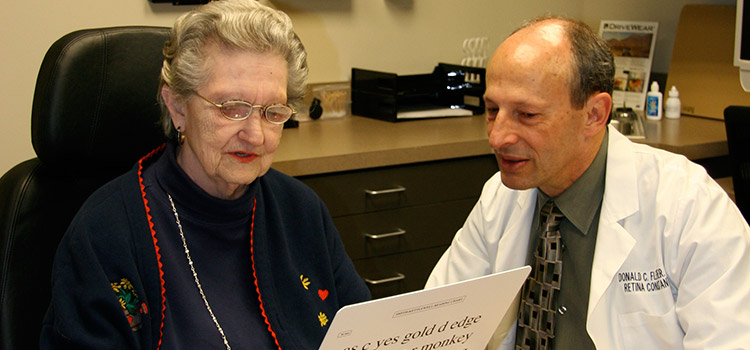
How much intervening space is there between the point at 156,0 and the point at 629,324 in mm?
1938

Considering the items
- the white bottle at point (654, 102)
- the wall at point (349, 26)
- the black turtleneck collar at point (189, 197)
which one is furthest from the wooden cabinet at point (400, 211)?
the black turtleneck collar at point (189, 197)

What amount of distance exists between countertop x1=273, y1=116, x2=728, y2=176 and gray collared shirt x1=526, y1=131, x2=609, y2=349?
97 cm

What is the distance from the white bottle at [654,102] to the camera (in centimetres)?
312

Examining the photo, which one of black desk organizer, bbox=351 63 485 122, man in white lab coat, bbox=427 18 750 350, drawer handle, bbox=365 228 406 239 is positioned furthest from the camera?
black desk organizer, bbox=351 63 485 122

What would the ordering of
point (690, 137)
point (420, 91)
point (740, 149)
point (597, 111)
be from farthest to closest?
point (420, 91) → point (690, 137) → point (740, 149) → point (597, 111)

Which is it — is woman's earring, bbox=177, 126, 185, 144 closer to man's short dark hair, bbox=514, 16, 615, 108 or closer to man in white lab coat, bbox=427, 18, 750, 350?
man in white lab coat, bbox=427, 18, 750, 350

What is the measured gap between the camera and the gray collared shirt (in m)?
1.47

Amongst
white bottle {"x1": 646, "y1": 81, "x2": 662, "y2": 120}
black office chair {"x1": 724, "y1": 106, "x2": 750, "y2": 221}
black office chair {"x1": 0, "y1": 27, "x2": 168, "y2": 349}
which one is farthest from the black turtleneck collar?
white bottle {"x1": 646, "y1": 81, "x2": 662, "y2": 120}

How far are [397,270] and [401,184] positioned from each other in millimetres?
282

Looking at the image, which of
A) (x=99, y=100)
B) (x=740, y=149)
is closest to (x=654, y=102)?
(x=740, y=149)

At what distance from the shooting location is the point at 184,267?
53.9 inches

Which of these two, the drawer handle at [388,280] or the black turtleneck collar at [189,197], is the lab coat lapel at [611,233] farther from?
the drawer handle at [388,280]

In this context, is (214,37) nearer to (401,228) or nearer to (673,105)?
(401,228)

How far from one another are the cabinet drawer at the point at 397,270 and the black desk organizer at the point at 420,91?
0.57 m
